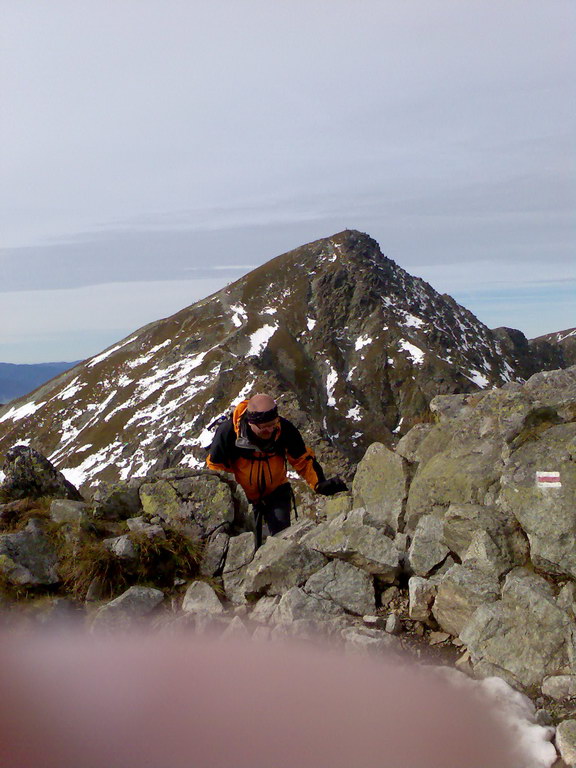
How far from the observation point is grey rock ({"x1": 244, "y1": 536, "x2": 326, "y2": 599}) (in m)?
8.88

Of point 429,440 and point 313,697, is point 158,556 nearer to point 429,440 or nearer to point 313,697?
point 313,697

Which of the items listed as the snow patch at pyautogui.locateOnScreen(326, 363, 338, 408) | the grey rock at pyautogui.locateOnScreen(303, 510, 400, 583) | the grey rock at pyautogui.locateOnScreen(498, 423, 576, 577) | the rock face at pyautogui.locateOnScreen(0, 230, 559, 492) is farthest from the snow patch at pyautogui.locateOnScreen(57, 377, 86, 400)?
the grey rock at pyautogui.locateOnScreen(498, 423, 576, 577)

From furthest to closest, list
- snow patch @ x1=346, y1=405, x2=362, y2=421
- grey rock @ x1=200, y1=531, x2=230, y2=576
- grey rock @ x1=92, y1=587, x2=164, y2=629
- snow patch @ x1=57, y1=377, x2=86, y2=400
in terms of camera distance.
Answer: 1. snow patch @ x1=57, y1=377, x2=86, y2=400
2. snow patch @ x1=346, y1=405, x2=362, y2=421
3. grey rock @ x1=200, y1=531, x2=230, y2=576
4. grey rock @ x1=92, y1=587, x2=164, y2=629

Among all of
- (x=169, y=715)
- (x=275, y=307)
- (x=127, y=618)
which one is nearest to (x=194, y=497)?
(x=127, y=618)

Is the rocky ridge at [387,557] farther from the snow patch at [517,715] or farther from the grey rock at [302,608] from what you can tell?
the snow patch at [517,715]

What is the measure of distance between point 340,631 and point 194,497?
14.9 ft

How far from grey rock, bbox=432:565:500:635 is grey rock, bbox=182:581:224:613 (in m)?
3.34

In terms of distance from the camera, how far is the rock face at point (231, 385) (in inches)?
5202

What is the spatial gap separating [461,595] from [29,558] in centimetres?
713

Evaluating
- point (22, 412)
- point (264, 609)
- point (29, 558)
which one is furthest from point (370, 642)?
point (22, 412)

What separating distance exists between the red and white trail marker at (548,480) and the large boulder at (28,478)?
9892 millimetres

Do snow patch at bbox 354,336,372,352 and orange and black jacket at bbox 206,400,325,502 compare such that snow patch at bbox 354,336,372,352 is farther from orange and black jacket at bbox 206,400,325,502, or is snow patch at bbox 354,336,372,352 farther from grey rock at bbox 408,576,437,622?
grey rock at bbox 408,576,437,622

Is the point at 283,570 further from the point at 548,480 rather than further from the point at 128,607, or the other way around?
the point at 548,480

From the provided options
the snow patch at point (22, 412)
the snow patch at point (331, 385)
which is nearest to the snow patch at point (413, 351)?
the snow patch at point (331, 385)
